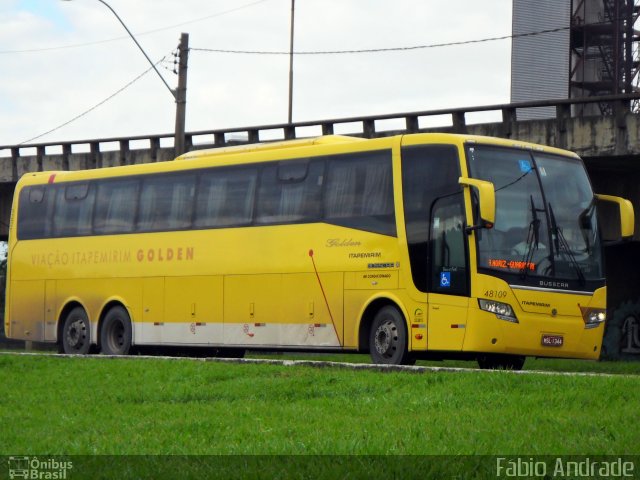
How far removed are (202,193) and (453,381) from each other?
9.61 m

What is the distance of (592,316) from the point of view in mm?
19625

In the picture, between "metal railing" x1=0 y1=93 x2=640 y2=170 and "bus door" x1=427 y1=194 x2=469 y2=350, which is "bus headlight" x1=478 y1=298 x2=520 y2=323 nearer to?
"bus door" x1=427 y1=194 x2=469 y2=350

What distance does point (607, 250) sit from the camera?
36.5 metres

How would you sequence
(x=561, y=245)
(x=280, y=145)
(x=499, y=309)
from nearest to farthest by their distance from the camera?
(x=499, y=309), (x=561, y=245), (x=280, y=145)

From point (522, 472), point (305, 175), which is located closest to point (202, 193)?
point (305, 175)

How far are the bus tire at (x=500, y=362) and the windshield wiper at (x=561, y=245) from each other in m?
1.61

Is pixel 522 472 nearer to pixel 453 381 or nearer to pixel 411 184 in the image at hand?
pixel 453 381

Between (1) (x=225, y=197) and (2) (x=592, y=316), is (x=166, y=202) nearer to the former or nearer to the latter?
(1) (x=225, y=197)

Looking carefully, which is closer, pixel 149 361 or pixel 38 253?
pixel 149 361

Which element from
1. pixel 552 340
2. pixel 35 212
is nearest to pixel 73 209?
pixel 35 212

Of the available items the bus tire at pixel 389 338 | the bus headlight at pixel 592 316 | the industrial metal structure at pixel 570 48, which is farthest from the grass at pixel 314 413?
the industrial metal structure at pixel 570 48

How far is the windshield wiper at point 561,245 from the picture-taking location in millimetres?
19312

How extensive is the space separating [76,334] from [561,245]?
1063 centimetres

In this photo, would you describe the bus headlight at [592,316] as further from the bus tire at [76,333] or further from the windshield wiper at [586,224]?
the bus tire at [76,333]
